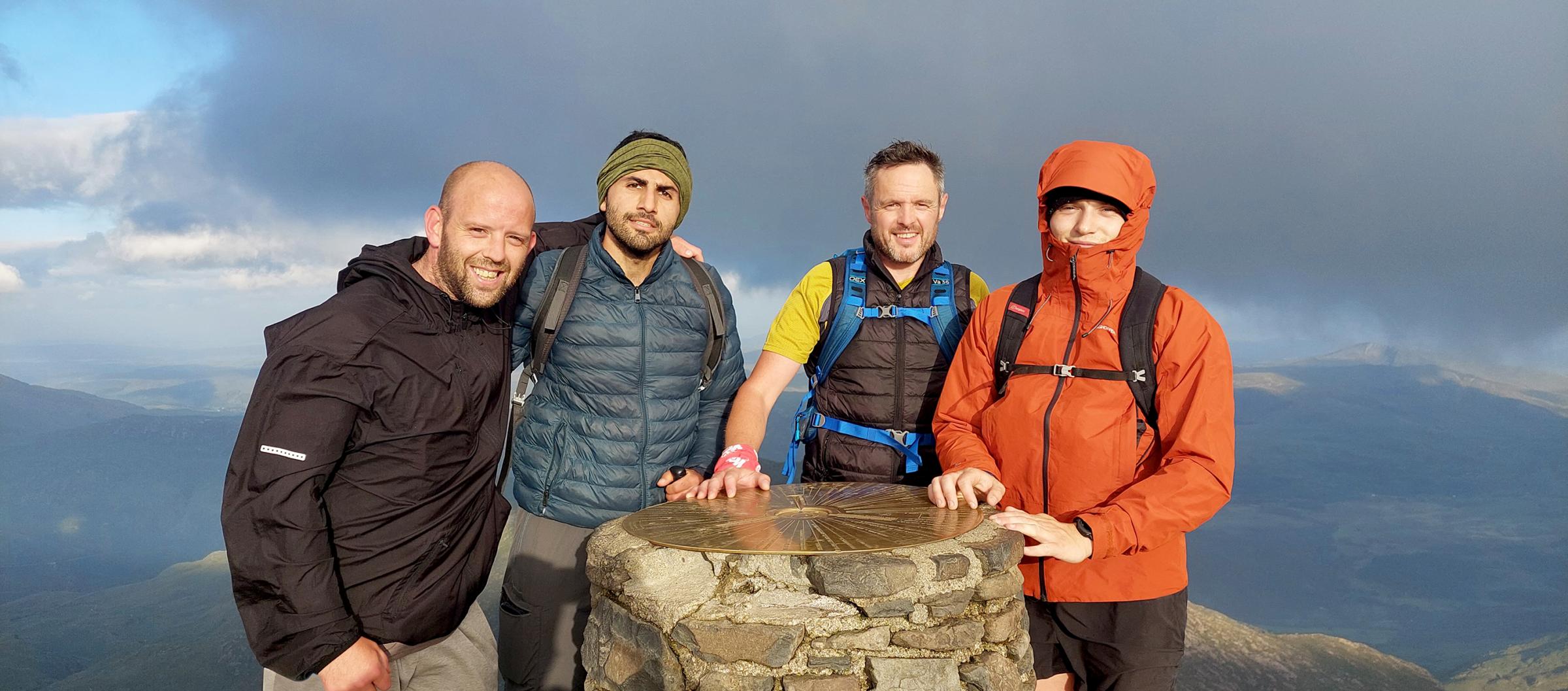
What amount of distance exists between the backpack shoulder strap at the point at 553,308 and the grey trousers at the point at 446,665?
141 cm

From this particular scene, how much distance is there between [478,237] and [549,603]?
93.2 inches

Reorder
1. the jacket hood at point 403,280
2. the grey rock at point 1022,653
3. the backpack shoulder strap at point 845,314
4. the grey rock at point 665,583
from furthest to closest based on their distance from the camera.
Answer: the backpack shoulder strap at point 845,314, the jacket hood at point 403,280, the grey rock at point 1022,653, the grey rock at point 665,583

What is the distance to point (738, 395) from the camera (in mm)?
5250

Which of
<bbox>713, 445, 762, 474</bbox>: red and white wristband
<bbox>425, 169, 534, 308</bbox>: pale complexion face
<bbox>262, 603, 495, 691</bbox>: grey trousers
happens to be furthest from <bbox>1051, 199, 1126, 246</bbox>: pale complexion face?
<bbox>262, 603, 495, 691</bbox>: grey trousers

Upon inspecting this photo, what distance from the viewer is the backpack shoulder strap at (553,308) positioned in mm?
4879

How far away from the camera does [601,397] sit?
4945 millimetres

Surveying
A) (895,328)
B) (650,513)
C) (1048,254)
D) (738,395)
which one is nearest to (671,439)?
(738,395)

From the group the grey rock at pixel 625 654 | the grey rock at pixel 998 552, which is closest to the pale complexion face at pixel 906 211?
the grey rock at pixel 998 552

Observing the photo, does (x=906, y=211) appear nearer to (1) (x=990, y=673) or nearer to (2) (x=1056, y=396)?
(2) (x=1056, y=396)

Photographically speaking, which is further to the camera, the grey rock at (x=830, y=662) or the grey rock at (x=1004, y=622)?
the grey rock at (x=1004, y=622)

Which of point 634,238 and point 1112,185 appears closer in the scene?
point 1112,185

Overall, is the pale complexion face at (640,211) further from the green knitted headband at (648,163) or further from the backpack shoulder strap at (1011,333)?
the backpack shoulder strap at (1011,333)

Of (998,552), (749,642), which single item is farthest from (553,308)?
(998,552)

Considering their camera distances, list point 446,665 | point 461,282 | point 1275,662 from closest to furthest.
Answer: point 461,282 < point 446,665 < point 1275,662
